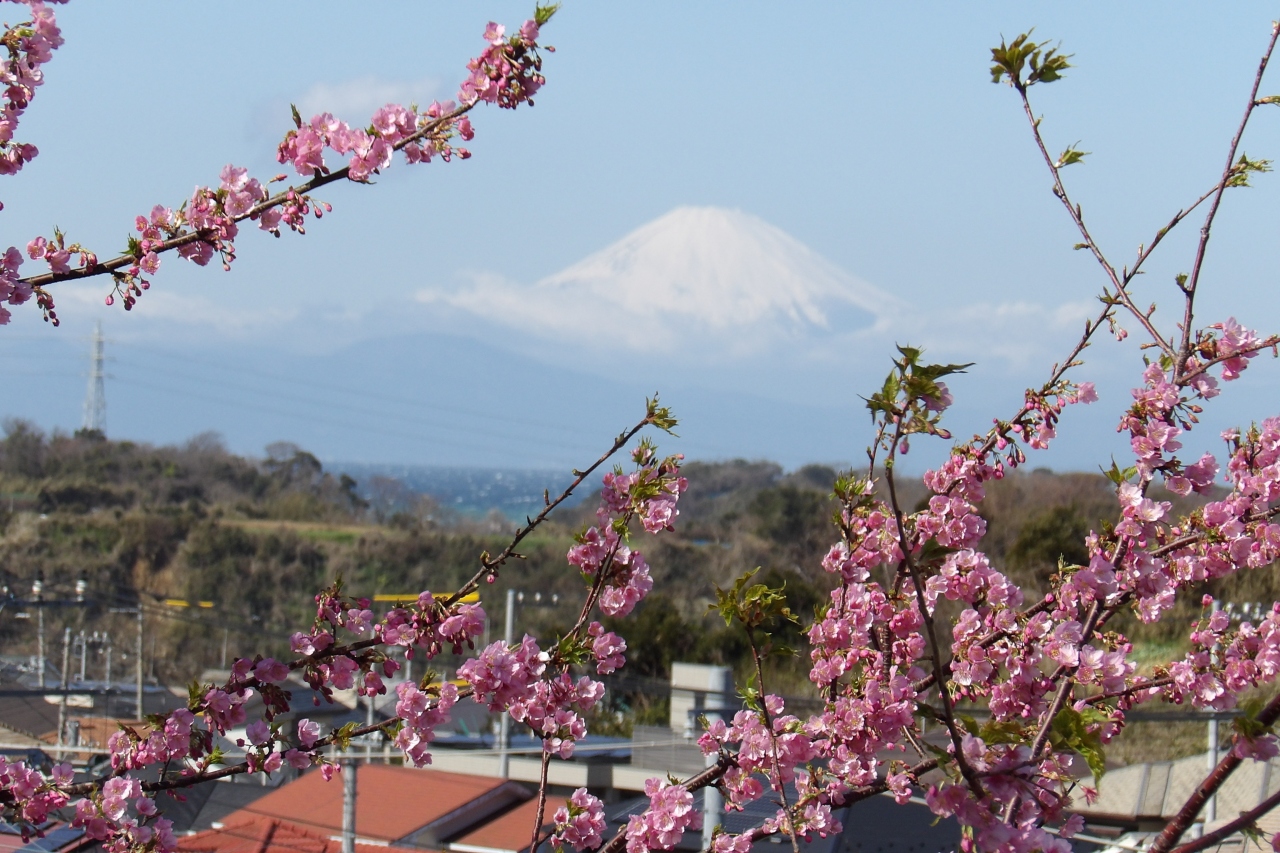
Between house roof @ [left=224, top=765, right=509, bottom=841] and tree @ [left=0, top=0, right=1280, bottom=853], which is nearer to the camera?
tree @ [left=0, top=0, right=1280, bottom=853]

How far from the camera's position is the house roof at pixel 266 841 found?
6219mm

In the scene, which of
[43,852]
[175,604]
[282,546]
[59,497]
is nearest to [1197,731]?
[43,852]

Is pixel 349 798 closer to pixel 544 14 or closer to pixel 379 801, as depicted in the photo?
pixel 379 801

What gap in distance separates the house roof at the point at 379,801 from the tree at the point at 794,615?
471cm

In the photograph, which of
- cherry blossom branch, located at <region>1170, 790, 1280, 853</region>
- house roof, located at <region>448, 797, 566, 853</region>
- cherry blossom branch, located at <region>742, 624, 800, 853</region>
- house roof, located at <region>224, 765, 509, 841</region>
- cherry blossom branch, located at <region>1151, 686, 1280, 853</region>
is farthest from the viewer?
house roof, located at <region>224, 765, 509, 841</region>

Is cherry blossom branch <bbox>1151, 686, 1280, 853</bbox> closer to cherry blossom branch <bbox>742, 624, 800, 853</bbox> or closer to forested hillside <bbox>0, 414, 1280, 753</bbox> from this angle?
cherry blossom branch <bbox>742, 624, 800, 853</bbox>

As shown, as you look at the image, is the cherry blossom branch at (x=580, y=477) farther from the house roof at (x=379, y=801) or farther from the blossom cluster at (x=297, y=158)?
the house roof at (x=379, y=801)

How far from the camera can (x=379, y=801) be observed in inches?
295

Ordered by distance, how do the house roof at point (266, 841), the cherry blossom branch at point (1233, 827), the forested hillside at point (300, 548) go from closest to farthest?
the cherry blossom branch at point (1233, 827) → the house roof at point (266, 841) → the forested hillside at point (300, 548)

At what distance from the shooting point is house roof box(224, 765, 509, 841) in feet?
23.1

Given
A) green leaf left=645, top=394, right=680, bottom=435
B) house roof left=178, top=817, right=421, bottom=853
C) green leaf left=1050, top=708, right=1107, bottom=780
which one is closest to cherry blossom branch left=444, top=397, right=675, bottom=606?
green leaf left=645, top=394, right=680, bottom=435

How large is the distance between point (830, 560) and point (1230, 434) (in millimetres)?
765

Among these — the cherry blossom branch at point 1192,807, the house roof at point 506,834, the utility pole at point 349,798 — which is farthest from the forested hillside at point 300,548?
the cherry blossom branch at point 1192,807

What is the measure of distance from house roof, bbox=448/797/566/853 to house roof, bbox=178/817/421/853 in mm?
331
